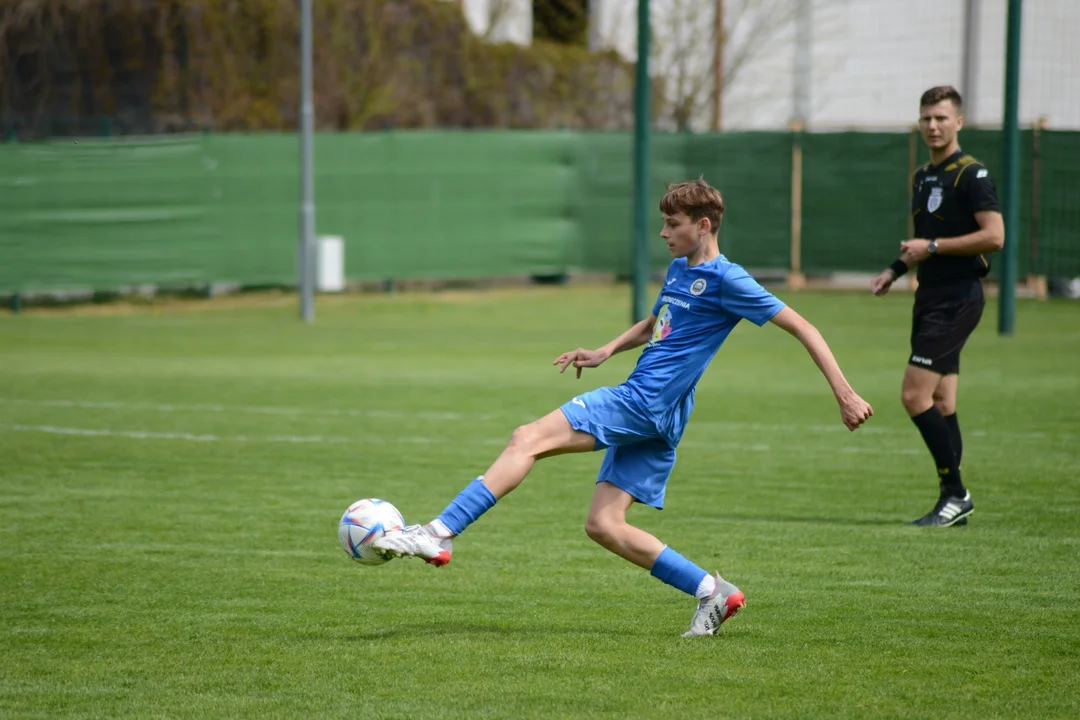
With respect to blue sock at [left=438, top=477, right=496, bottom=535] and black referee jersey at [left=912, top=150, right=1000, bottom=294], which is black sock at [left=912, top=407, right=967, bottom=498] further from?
blue sock at [left=438, top=477, right=496, bottom=535]

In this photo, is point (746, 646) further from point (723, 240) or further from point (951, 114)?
point (723, 240)

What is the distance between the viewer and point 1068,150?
77.2ft

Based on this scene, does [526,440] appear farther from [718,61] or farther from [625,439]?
[718,61]

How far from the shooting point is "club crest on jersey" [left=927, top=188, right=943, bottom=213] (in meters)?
8.62

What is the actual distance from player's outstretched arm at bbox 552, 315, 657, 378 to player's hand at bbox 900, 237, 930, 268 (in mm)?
2372

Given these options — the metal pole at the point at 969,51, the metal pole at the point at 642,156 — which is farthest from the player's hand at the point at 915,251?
the metal pole at the point at 969,51

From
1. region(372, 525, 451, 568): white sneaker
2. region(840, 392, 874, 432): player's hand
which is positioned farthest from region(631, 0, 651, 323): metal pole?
region(372, 525, 451, 568): white sneaker

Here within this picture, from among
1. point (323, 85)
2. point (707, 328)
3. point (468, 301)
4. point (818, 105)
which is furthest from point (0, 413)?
point (818, 105)

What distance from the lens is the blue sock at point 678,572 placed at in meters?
6.00

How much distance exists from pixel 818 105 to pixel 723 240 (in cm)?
532

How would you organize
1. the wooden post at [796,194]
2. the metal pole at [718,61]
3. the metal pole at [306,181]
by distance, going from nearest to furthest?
the metal pole at [306,181]
the wooden post at [796,194]
the metal pole at [718,61]

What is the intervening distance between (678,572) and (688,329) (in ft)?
3.10

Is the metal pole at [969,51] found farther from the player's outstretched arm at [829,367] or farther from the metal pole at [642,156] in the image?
the player's outstretched arm at [829,367]

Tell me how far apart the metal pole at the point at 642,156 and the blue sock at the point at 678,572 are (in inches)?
535
